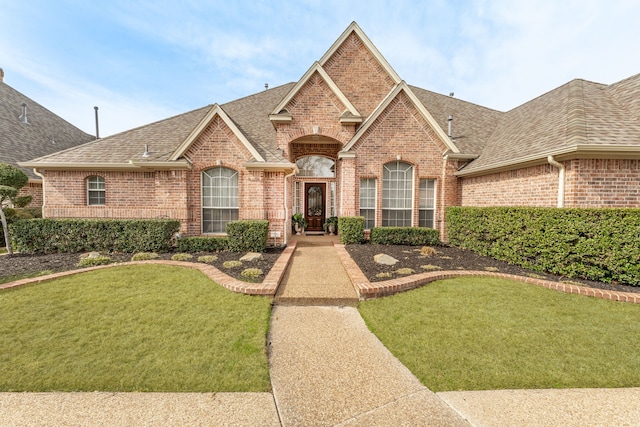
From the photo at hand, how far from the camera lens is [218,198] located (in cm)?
1015

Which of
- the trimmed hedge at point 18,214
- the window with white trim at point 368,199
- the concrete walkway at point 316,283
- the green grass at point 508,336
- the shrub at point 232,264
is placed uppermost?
the window with white trim at point 368,199

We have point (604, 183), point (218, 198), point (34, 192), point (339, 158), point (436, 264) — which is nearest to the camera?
point (604, 183)

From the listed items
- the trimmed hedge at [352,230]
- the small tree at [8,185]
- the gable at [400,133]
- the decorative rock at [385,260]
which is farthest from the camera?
the gable at [400,133]

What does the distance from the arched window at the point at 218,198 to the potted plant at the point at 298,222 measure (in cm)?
384

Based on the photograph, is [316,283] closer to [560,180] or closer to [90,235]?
[560,180]

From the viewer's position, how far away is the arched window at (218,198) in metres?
10.0

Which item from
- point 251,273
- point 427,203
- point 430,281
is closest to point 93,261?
point 251,273

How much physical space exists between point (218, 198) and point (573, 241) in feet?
35.8

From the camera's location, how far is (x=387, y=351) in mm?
3461

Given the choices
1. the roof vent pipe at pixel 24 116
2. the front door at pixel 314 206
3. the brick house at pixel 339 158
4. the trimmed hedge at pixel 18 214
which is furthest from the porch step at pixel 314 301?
the roof vent pipe at pixel 24 116

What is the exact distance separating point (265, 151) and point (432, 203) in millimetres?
7416

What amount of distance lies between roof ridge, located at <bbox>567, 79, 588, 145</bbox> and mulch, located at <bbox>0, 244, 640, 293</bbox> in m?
3.50

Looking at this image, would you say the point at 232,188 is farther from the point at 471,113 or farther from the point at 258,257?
the point at 471,113

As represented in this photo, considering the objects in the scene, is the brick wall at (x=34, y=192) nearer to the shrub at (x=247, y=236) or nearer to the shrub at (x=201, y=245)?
the shrub at (x=201, y=245)
